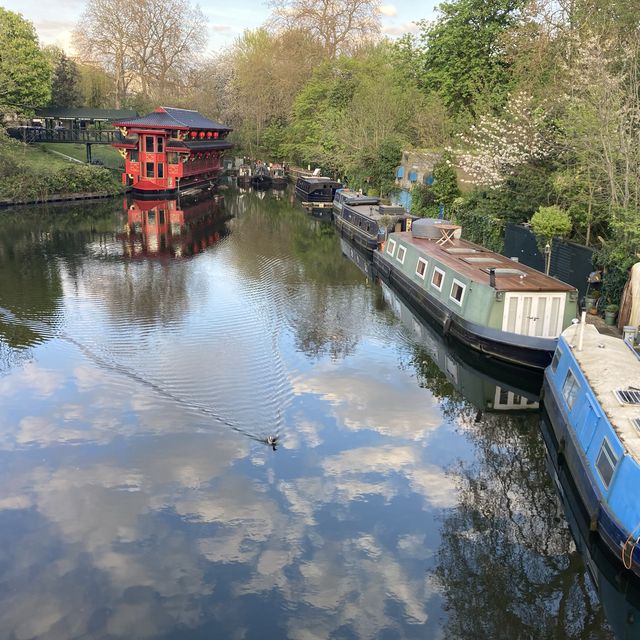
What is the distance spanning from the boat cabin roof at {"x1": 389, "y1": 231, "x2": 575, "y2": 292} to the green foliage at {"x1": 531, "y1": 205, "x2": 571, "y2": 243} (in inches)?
60.5

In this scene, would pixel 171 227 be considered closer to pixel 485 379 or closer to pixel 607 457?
pixel 485 379

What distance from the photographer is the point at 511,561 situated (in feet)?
36.6

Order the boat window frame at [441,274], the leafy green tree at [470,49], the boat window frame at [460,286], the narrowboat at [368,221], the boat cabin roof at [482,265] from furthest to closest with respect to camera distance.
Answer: the leafy green tree at [470,49]
the narrowboat at [368,221]
the boat window frame at [441,274]
the boat window frame at [460,286]
the boat cabin roof at [482,265]

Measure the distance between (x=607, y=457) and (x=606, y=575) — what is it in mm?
1972

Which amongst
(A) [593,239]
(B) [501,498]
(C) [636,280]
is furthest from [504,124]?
(B) [501,498]

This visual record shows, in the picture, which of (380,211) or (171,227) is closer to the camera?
(380,211)

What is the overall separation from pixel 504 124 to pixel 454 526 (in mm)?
22946

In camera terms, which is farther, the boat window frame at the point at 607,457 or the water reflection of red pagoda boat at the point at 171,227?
the water reflection of red pagoda boat at the point at 171,227

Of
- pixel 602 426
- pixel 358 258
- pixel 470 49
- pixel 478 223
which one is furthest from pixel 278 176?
pixel 602 426

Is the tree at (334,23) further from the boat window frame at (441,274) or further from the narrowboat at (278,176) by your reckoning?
the boat window frame at (441,274)

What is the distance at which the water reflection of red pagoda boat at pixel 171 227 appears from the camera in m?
36.6

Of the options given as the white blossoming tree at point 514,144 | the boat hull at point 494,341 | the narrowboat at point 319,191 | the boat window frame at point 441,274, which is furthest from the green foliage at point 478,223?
the narrowboat at point 319,191

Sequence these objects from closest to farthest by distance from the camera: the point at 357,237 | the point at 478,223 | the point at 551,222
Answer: the point at 551,222 < the point at 478,223 < the point at 357,237

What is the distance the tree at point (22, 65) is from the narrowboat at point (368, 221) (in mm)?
39071
